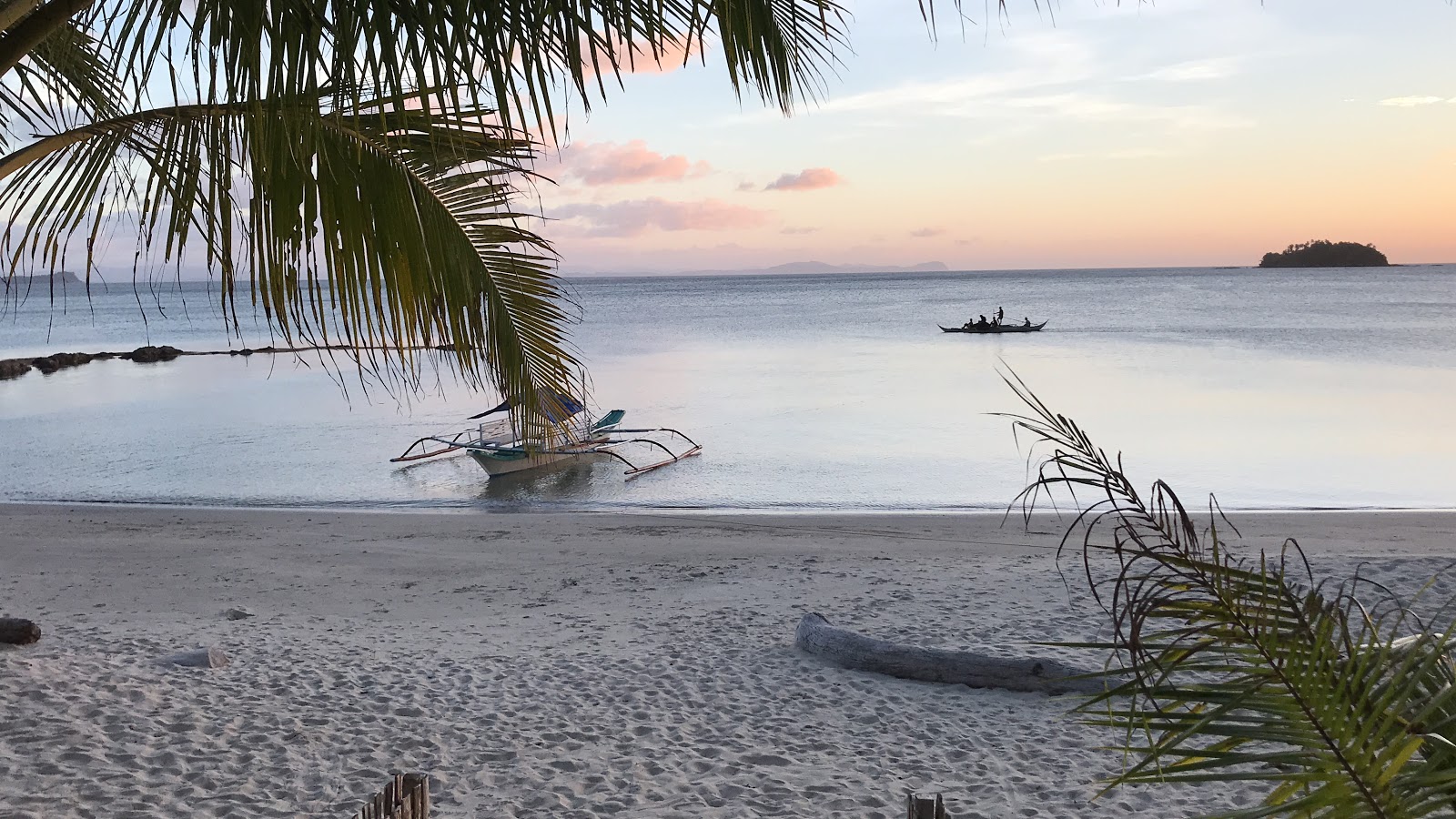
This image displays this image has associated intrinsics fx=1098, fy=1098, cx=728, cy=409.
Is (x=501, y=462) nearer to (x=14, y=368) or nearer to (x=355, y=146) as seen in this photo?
(x=355, y=146)

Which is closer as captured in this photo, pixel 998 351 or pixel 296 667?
pixel 296 667

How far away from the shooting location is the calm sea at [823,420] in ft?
49.1

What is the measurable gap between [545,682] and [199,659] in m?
1.99

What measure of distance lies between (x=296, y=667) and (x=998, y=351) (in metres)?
37.9

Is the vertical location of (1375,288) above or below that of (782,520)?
above

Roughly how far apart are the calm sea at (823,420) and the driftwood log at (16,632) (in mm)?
2213

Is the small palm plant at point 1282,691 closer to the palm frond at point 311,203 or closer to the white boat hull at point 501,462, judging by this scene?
the palm frond at point 311,203

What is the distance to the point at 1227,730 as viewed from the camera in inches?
40.8

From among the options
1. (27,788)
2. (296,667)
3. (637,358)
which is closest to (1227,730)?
(27,788)

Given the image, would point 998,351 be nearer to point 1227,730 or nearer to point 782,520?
point 782,520

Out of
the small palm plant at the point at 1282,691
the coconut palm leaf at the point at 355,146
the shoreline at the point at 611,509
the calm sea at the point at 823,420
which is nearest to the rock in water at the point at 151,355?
the calm sea at the point at 823,420

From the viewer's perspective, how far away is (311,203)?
2.75 m

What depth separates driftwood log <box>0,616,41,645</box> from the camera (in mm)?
6484

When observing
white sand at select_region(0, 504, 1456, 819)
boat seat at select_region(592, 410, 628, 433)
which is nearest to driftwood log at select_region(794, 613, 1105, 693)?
white sand at select_region(0, 504, 1456, 819)
